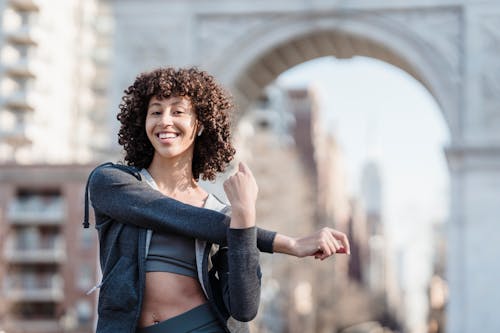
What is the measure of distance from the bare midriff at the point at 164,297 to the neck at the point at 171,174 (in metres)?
0.34

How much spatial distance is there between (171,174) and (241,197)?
48 centimetres

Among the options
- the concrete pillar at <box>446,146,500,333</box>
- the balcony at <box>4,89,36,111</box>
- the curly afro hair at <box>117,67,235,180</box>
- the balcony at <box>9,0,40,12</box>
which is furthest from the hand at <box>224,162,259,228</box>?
the balcony at <box>9,0,40,12</box>

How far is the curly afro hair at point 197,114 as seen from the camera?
306cm

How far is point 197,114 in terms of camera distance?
3.10 meters

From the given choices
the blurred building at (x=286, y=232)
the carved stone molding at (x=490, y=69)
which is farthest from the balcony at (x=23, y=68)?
the carved stone molding at (x=490, y=69)

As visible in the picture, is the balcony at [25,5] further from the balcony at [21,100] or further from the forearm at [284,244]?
the forearm at [284,244]

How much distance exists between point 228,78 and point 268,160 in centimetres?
2540

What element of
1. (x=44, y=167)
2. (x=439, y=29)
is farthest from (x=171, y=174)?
(x=44, y=167)

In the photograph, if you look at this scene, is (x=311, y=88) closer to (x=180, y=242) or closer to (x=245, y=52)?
(x=245, y=52)

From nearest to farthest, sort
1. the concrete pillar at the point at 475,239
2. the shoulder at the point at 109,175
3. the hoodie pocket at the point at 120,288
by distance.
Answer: the hoodie pocket at the point at 120,288
the shoulder at the point at 109,175
the concrete pillar at the point at 475,239

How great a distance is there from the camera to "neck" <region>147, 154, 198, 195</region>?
3.13 metres

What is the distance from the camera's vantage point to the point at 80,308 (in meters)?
40.3

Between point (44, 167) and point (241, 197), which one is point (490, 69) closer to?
point (241, 197)

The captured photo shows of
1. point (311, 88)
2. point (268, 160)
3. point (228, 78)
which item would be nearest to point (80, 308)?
point (268, 160)
